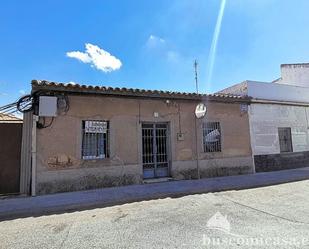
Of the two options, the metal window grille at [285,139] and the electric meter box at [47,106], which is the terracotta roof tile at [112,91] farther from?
the metal window grille at [285,139]

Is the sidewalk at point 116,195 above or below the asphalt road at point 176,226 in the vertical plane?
above

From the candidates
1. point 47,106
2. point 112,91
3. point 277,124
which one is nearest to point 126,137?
point 112,91

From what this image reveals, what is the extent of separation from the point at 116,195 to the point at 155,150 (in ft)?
9.48

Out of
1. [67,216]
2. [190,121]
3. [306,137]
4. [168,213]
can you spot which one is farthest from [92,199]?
[306,137]

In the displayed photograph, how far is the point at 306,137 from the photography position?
43.2 feet

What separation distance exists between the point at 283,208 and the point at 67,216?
16.3 feet

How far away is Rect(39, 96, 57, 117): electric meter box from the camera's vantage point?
24.9 ft

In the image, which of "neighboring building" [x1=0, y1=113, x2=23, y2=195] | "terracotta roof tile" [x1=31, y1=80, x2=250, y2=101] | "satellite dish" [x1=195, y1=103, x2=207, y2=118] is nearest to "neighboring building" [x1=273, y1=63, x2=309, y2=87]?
"terracotta roof tile" [x1=31, y1=80, x2=250, y2=101]

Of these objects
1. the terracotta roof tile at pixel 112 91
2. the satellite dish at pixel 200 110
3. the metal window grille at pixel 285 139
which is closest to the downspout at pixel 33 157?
the terracotta roof tile at pixel 112 91

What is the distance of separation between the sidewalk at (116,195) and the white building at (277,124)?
81.4 inches

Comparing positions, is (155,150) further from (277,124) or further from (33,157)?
(277,124)

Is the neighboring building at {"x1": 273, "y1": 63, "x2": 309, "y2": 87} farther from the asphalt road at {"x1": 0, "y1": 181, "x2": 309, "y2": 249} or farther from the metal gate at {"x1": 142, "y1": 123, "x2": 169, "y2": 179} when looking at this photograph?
the asphalt road at {"x1": 0, "y1": 181, "x2": 309, "y2": 249}

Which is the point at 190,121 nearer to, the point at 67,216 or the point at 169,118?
the point at 169,118

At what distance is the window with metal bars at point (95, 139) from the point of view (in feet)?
27.5
